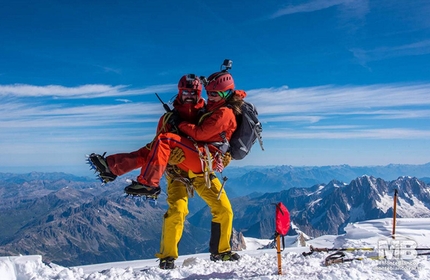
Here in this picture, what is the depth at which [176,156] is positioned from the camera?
6.84 metres

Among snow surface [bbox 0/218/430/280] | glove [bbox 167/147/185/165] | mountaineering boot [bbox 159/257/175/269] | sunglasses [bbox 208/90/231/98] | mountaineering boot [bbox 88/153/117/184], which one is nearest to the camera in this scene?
snow surface [bbox 0/218/430/280]

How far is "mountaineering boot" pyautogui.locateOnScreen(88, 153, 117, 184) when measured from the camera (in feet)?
21.5

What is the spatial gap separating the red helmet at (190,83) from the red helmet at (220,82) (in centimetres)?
18

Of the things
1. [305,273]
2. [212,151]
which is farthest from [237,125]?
[305,273]

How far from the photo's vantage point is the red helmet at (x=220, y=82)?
699cm

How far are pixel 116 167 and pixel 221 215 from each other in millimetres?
2481

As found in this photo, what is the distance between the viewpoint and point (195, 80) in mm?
7113

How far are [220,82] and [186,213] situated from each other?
9.28 ft

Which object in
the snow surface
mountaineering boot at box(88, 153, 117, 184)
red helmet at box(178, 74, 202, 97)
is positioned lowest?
the snow surface

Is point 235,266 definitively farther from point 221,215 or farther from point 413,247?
point 413,247

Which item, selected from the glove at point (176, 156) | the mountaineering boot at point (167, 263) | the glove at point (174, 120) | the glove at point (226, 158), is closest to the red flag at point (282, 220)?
the glove at point (226, 158)

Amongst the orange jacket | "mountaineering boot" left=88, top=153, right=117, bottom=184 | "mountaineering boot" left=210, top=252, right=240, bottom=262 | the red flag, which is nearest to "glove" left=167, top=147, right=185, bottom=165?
the orange jacket

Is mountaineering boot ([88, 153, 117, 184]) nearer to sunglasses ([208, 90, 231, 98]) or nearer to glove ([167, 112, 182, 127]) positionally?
glove ([167, 112, 182, 127])

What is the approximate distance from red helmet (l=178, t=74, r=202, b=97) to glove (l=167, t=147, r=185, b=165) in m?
1.25
